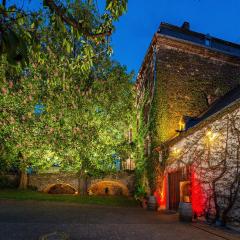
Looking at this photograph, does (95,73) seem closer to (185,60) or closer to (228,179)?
(185,60)

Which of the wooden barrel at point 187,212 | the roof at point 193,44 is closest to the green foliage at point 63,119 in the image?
the roof at point 193,44

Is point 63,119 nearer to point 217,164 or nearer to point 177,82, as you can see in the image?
point 177,82

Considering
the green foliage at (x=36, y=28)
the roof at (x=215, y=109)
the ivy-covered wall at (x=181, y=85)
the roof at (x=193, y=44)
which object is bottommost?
the green foliage at (x=36, y=28)

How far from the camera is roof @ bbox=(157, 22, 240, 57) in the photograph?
1978cm

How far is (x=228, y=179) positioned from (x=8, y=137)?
1495cm

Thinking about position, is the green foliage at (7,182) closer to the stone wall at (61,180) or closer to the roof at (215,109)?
the stone wall at (61,180)

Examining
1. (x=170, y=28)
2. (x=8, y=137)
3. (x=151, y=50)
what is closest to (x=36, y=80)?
(x=8, y=137)

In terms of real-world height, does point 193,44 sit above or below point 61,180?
above

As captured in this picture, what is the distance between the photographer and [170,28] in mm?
19922

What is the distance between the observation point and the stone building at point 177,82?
59.5 ft

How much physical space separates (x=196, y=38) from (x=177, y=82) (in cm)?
430

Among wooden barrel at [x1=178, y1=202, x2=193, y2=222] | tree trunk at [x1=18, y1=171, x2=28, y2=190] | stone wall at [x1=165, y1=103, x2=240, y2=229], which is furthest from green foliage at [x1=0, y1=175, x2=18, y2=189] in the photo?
wooden barrel at [x1=178, y1=202, x2=193, y2=222]

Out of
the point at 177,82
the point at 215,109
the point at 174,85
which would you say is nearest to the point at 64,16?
the point at 215,109

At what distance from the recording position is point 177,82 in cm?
1897
